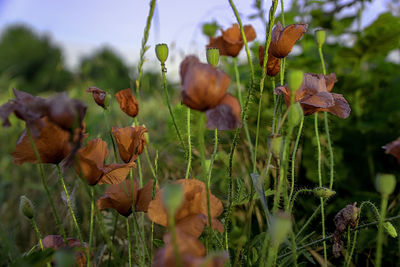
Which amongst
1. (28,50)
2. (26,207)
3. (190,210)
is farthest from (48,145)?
(28,50)

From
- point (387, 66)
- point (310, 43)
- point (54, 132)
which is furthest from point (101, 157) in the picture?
point (310, 43)

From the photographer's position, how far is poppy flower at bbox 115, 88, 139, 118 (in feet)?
2.21

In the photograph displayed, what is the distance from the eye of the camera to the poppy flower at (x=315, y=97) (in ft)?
1.87

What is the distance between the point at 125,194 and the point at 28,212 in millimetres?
146

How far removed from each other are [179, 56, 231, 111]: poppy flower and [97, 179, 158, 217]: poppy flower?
0.71 ft

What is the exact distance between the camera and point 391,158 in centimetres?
121

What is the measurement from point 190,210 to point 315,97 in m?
0.27

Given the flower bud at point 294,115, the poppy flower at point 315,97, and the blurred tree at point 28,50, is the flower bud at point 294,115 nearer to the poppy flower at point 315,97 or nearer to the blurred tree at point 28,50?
the poppy flower at point 315,97

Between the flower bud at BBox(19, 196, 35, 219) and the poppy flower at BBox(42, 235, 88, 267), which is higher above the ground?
the flower bud at BBox(19, 196, 35, 219)

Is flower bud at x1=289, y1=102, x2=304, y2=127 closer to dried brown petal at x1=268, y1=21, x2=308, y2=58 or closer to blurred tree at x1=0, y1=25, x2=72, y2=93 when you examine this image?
dried brown petal at x1=268, y1=21, x2=308, y2=58

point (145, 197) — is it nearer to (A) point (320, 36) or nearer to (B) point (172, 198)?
(B) point (172, 198)

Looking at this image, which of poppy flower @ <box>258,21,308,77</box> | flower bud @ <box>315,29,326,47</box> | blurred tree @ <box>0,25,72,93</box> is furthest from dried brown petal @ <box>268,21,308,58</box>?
blurred tree @ <box>0,25,72,93</box>

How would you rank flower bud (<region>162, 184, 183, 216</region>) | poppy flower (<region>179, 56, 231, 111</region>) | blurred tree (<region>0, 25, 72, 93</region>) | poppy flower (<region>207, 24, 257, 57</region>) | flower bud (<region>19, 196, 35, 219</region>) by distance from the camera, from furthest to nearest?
1. blurred tree (<region>0, 25, 72, 93</region>)
2. poppy flower (<region>207, 24, 257, 57</region>)
3. flower bud (<region>19, 196, 35, 219</region>)
4. poppy flower (<region>179, 56, 231, 111</region>)
5. flower bud (<region>162, 184, 183, 216</region>)

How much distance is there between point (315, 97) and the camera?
580 mm
